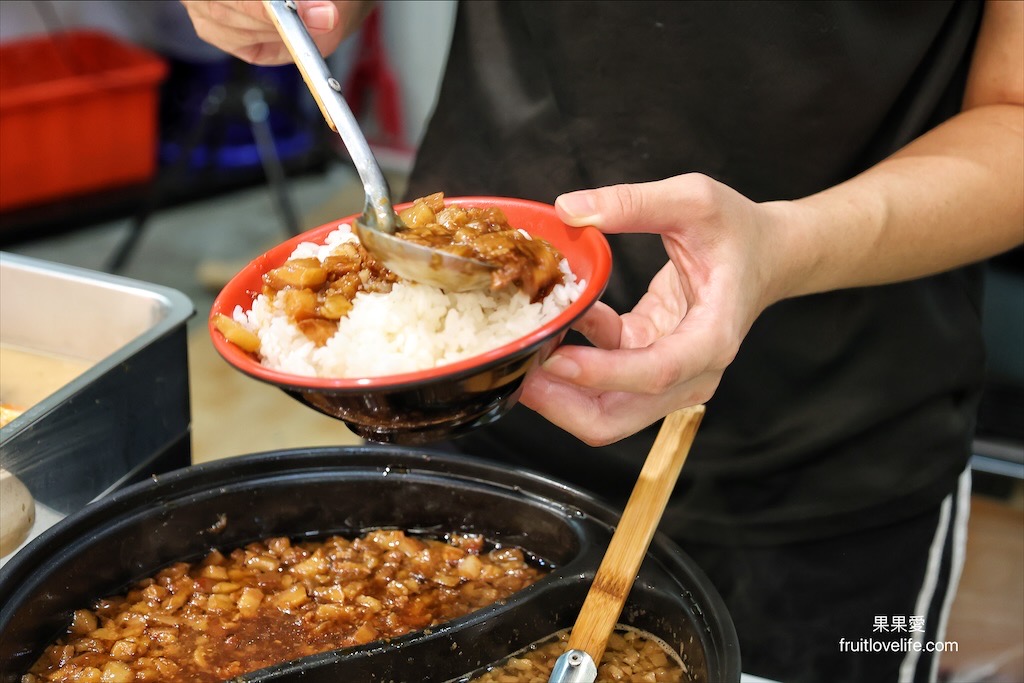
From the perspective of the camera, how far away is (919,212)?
159 cm

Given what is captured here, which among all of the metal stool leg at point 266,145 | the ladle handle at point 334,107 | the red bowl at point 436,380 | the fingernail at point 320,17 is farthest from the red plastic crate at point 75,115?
the red bowl at point 436,380

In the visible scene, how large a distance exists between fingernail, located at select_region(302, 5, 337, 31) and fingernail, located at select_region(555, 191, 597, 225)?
687 mm

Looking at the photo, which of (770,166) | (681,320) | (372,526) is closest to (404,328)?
(681,320)

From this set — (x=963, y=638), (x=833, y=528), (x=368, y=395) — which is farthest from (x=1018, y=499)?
(x=368, y=395)

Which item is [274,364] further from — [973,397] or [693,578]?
[973,397]

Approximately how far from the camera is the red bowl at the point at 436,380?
1.05 meters

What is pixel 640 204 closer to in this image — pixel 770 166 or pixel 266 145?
pixel 770 166

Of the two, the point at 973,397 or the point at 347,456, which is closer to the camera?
the point at 347,456

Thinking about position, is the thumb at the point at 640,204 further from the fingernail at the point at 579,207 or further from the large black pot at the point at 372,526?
the large black pot at the point at 372,526

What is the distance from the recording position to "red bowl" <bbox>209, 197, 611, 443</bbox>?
1051 millimetres

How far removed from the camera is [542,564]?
5.27ft

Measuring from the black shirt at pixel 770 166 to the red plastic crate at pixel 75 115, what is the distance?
10.9ft

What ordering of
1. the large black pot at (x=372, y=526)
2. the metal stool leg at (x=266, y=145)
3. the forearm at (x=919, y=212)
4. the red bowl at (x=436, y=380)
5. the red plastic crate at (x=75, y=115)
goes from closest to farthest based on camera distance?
the red bowl at (x=436, y=380), the large black pot at (x=372, y=526), the forearm at (x=919, y=212), the red plastic crate at (x=75, y=115), the metal stool leg at (x=266, y=145)

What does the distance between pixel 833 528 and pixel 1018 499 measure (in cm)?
115
